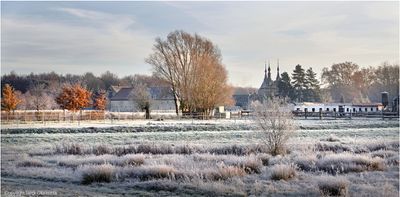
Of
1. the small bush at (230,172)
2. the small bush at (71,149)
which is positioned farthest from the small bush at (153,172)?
the small bush at (71,149)

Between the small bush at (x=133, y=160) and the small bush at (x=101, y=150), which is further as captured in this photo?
the small bush at (x=101, y=150)

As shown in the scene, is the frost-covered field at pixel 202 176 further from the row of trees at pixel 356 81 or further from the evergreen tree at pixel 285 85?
the row of trees at pixel 356 81

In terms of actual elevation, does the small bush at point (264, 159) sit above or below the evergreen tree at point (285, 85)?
below

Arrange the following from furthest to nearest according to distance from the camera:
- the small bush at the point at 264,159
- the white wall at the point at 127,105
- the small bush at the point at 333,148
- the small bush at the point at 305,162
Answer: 1. the white wall at the point at 127,105
2. the small bush at the point at 333,148
3. the small bush at the point at 264,159
4. the small bush at the point at 305,162

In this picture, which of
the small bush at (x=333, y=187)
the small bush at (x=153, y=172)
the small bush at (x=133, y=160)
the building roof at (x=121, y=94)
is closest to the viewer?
the small bush at (x=333, y=187)

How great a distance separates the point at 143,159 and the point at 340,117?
45396 millimetres

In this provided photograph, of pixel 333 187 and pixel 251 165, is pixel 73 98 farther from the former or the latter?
pixel 333 187

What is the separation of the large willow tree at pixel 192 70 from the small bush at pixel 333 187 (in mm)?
45078

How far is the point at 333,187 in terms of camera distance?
37.2ft

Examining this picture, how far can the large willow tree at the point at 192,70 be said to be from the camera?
57.4 metres

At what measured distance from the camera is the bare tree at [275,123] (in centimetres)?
1945

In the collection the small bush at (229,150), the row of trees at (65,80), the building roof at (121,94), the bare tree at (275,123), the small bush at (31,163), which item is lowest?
the small bush at (31,163)

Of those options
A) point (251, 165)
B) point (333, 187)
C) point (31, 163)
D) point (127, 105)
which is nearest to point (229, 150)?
point (251, 165)

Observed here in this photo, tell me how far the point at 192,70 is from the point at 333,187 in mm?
47765
